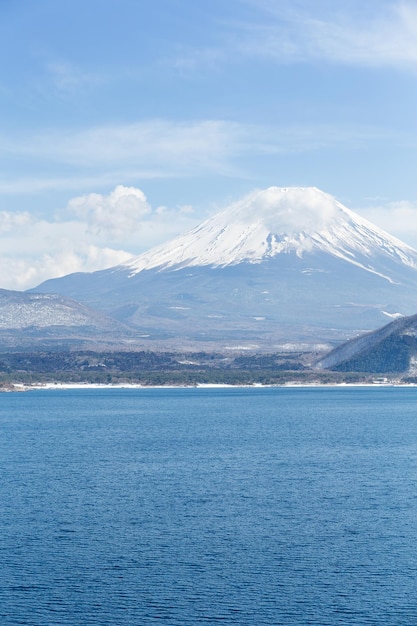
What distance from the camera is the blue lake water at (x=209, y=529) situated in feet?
102

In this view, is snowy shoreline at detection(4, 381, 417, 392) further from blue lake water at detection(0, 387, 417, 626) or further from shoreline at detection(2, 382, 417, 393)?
blue lake water at detection(0, 387, 417, 626)

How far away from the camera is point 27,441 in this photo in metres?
74.8

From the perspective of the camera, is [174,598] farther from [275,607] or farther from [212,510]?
[212,510]

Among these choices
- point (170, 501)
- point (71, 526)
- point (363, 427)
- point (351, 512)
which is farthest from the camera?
point (363, 427)

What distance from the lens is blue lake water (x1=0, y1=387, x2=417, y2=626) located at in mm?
31109

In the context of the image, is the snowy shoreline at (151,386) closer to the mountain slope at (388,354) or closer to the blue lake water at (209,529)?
the mountain slope at (388,354)

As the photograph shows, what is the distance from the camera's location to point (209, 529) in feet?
133

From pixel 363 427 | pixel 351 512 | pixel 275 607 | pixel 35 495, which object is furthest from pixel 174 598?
pixel 363 427

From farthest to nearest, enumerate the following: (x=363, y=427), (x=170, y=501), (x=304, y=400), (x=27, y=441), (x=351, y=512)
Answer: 1. (x=304, y=400)
2. (x=363, y=427)
3. (x=27, y=441)
4. (x=170, y=501)
5. (x=351, y=512)

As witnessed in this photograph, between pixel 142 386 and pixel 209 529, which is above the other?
pixel 142 386

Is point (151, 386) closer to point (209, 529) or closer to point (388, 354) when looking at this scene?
point (388, 354)

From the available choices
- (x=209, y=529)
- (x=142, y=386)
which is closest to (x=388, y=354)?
(x=142, y=386)

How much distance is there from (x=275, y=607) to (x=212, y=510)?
43.8 feet

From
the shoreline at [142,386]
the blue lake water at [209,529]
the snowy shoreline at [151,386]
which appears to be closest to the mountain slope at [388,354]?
the shoreline at [142,386]
